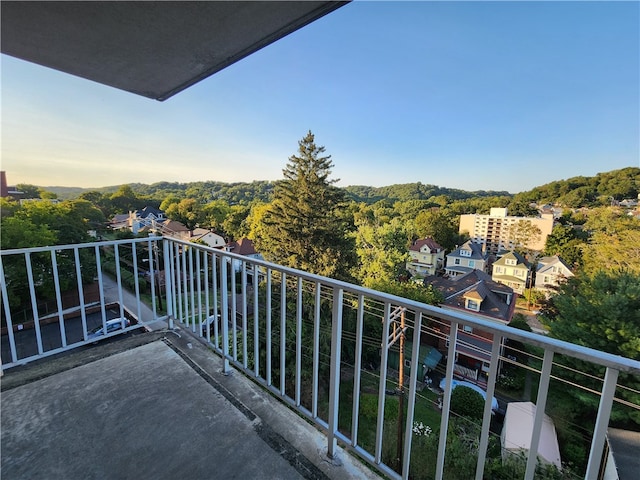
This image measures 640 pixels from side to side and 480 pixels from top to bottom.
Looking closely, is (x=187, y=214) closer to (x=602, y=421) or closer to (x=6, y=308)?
(x=6, y=308)

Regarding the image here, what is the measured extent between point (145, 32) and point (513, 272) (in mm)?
29420

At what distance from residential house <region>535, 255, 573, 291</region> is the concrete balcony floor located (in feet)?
88.3

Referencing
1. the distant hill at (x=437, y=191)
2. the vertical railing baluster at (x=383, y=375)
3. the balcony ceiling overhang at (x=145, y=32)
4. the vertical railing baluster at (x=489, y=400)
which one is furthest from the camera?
the distant hill at (x=437, y=191)

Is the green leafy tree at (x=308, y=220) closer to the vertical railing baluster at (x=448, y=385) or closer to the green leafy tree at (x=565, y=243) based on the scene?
the vertical railing baluster at (x=448, y=385)

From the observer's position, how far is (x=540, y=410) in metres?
0.81

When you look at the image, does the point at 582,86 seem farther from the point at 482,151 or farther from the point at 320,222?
the point at 320,222

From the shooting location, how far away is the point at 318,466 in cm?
128

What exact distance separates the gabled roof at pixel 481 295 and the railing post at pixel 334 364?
1402cm

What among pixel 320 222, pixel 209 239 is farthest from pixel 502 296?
pixel 209 239

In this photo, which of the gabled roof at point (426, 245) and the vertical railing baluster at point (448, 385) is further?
the gabled roof at point (426, 245)

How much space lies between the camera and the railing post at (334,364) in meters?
1.25

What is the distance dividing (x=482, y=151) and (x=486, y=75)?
9.91 metres

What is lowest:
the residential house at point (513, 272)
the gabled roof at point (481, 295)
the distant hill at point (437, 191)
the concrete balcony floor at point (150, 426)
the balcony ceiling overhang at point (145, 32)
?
the residential house at point (513, 272)

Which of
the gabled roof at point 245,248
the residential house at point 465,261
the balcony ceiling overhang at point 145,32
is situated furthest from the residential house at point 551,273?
the balcony ceiling overhang at point 145,32
